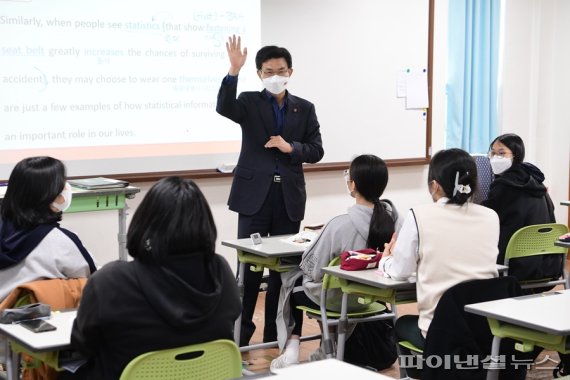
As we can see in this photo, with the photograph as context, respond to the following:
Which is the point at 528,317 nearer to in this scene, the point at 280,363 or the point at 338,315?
the point at 338,315

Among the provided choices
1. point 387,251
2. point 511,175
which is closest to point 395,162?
point 511,175

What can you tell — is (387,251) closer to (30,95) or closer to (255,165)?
(255,165)

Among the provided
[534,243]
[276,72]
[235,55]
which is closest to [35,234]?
[235,55]

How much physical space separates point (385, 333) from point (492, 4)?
164 inches

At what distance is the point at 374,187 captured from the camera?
12.9ft

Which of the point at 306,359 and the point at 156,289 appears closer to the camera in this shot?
the point at 156,289

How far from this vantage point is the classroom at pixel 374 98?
598cm

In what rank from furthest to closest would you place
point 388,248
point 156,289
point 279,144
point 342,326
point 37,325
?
1. point 279,144
2. point 342,326
3. point 388,248
4. point 37,325
5. point 156,289

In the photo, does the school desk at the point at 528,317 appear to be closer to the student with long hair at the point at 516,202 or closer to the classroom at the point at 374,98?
the student with long hair at the point at 516,202

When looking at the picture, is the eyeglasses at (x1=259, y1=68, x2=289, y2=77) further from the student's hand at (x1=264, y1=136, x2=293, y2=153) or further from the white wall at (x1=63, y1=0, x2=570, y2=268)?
the white wall at (x1=63, y1=0, x2=570, y2=268)

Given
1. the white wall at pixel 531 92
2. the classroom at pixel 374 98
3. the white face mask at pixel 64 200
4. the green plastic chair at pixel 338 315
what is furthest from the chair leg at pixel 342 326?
the white wall at pixel 531 92

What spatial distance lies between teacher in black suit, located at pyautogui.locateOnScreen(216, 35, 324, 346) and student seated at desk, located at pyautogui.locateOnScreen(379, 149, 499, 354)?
1.48 metres

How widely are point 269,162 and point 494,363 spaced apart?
2137mm

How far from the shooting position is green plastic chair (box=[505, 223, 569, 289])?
4270 millimetres
